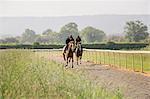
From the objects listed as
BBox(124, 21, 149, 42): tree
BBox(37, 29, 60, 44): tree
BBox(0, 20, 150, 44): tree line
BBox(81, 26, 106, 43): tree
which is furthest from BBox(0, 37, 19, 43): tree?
BBox(124, 21, 149, 42): tree

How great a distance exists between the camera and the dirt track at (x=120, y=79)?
3052 mm

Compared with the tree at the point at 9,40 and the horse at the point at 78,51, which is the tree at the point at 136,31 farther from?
the tree at the point at 9,40

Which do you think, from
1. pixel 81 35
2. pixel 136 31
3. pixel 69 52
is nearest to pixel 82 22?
pixel 81 35

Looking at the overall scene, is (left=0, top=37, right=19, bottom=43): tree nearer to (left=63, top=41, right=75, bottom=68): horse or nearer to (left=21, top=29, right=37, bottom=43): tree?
(left=21, top=29, right=37, bottom=43): tree

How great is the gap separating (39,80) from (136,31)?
55cm

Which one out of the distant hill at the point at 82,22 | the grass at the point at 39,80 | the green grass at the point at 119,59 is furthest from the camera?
the green grass at the point at 119,59

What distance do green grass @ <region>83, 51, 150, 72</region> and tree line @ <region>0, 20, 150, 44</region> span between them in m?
0.11

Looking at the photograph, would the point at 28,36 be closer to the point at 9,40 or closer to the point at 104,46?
the point at 9,40

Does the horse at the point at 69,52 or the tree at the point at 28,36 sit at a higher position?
the tree at the point at 28,36

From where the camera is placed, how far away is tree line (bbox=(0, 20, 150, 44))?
3109 mm

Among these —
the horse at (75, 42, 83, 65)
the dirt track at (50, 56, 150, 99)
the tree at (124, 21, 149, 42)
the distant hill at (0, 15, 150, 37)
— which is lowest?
the dirt track at (50, 56, 150, 99)

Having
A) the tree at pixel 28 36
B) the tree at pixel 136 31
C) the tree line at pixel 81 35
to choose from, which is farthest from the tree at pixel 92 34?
the tree at pixel 28 36

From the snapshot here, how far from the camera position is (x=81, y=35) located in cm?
315

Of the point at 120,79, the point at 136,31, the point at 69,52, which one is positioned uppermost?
the point at 136,31
